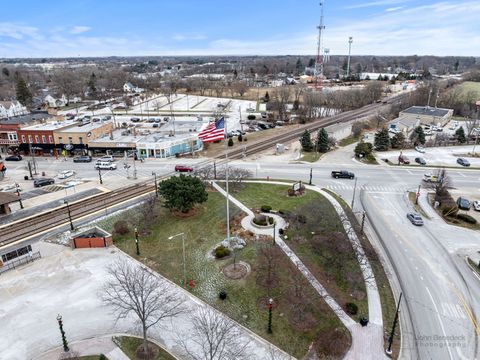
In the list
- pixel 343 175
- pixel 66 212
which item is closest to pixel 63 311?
pixel 66 212

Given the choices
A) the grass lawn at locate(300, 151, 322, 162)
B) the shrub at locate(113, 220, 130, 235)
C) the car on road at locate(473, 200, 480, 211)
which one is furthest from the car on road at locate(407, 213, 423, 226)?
the shrub at locate(113, 220, 130, 235)

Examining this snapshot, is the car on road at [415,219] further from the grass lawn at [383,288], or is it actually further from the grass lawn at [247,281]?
the grass lawn at [247,281]

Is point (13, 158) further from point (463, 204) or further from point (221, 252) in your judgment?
point (463, 204)

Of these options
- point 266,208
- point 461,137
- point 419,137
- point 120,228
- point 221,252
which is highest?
point 419,137

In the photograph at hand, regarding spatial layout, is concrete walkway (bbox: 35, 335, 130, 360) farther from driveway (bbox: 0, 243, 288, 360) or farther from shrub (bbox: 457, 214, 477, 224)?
shrub (bbox: 457, 214, 477, 224)

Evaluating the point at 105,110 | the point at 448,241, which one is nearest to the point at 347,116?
the point at 448,241

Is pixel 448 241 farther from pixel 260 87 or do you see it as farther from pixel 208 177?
pixel 260 87
